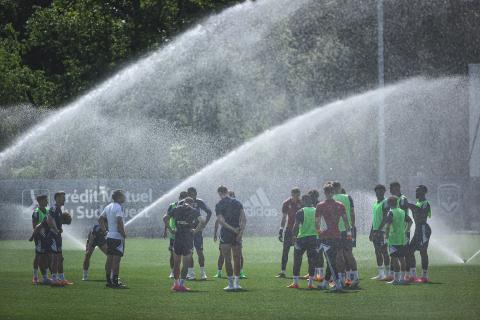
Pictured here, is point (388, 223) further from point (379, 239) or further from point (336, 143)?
point (336, 143)

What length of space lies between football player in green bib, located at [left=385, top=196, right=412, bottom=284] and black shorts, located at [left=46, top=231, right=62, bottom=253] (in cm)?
709

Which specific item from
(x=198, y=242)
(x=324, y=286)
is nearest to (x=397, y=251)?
(x=324, y=286)

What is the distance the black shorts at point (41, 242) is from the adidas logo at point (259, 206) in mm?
25893

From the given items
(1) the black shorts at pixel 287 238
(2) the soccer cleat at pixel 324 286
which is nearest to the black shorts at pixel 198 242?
(1) the black shorts at pixel 287 238

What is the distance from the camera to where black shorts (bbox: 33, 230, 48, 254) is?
963 inches

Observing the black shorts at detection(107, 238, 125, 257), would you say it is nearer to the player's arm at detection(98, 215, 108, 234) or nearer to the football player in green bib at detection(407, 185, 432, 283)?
the player's arm at detection(98, 215, 108, 234)

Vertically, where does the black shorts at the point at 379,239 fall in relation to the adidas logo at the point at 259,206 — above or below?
below

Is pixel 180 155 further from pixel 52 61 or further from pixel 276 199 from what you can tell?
pixel 52 61

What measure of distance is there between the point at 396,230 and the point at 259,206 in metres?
26.2

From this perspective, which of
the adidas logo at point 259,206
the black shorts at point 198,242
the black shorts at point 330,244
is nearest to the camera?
the black shorts at point 330,244

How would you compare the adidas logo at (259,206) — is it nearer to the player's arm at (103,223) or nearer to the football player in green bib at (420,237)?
the football player in green bib at (420,237)

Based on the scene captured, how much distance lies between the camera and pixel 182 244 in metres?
23.2

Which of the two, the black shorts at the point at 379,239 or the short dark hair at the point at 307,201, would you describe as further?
the black shorts at the point at 379,239

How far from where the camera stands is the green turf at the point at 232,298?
18500 millimetres
